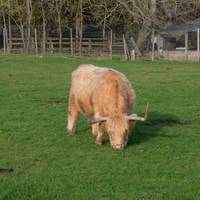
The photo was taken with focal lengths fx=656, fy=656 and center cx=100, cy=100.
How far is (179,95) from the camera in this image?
20.0 m

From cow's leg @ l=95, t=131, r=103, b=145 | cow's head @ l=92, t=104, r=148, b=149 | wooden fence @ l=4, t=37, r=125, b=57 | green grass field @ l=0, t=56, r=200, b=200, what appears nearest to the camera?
green grass field @ l=0, t=56, r=200, b=200

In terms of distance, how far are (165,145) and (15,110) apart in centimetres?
564

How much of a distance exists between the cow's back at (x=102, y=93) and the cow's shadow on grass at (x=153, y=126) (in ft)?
2.65

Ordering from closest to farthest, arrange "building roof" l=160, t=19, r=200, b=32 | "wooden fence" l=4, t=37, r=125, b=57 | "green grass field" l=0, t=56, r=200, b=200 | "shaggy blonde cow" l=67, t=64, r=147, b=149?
"green grass field" l=0, t=56, r=200, b=200
"shaggy blonde cow" l=67, t=64, r=147, b=149
"wooden fence" l=4, t=37, r=125, b=57
"building roof" l=160, t=19, r=200, b=32

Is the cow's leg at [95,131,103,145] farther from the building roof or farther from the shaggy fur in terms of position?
the building roof

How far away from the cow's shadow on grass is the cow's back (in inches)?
31.8

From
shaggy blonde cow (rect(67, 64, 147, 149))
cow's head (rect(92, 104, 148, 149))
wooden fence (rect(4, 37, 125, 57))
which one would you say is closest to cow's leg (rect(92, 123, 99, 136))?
shaggy blonde cow (rect(67, 64, 147, 149))

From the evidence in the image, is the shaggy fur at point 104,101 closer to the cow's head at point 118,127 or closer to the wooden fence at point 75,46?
the cow's head at point 118,127

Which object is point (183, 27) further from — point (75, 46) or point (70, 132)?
point (70, 132)

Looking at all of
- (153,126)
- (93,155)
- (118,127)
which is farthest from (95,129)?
(153,126)

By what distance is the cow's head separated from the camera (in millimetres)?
11062

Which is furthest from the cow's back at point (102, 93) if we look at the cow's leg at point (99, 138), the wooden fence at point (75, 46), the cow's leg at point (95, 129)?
the wooden fence at point (75, 46)

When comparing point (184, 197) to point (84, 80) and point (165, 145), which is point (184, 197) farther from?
point (84, 80)

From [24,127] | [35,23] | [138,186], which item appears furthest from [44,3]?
[138,186]
